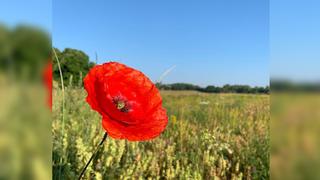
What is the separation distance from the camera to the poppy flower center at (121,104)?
1.47 ft

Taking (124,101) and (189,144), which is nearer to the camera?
(124,101)

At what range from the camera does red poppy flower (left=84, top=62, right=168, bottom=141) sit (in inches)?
17.5

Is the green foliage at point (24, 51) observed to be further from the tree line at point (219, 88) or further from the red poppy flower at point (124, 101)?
the tree line at point (219, 88)

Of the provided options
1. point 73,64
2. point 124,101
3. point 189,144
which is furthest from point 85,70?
point 189,144

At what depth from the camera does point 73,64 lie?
690mm

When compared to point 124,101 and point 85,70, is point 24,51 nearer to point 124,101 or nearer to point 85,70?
point 124,101

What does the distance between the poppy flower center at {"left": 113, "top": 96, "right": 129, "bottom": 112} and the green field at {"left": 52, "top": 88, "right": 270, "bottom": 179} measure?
28cm

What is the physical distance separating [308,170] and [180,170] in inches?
21.8

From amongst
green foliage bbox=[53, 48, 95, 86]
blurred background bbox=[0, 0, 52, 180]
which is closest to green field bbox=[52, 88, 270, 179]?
green foliage bbox=[53, 48, 95, 86]

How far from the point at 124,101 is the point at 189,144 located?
1.55ft

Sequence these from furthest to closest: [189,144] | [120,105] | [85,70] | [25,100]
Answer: [189,144] < [85,70] < [120,105] < [25,100]

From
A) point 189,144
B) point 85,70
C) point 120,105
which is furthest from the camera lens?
point 189,144

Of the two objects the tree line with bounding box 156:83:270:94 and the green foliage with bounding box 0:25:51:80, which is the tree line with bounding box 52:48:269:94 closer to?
the tree line with bounding box 156:83:270:94

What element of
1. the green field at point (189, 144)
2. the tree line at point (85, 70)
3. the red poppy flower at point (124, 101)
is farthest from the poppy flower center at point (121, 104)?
the green field at point (189, 144)
